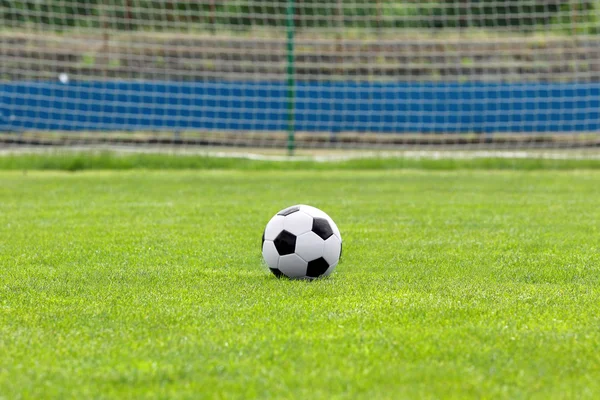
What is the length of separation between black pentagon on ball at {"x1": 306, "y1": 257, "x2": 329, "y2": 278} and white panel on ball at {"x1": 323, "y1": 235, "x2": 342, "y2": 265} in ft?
0.08

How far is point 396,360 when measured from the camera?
298 centimetres

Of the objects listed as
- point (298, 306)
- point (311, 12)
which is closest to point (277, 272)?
point (298, 306)

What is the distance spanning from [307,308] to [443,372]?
3.42 ft

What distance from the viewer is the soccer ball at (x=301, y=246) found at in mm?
4488

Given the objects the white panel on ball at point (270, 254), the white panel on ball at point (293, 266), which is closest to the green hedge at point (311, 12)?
the white panel on ball at point (270, 254)

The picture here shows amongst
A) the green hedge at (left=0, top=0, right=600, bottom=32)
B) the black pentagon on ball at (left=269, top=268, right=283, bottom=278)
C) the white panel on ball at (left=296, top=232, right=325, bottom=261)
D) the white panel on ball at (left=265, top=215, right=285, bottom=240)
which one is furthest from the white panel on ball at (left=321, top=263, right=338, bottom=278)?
the green hedge at (left=0, top=0, right=600, bottom=32)

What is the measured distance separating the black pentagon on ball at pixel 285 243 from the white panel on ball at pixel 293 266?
0.03m

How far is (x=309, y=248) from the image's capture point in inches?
176

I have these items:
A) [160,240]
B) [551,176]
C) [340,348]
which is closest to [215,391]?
[340,348]

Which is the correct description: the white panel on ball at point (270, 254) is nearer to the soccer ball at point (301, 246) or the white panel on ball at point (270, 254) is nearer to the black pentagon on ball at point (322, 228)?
the soccer ball at point (301, 246)

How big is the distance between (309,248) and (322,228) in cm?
21

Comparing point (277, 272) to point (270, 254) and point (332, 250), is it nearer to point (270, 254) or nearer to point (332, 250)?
point (270, 254)

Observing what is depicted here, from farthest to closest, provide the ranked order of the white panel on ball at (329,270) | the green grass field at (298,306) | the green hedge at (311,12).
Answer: the green hedge at (311,12) < the white panel on ball at (329,270) < the green grass field at (298,306)

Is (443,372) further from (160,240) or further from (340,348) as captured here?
(160,240)
